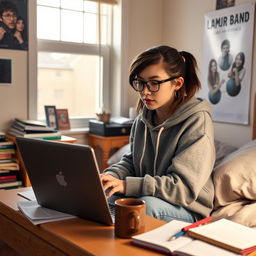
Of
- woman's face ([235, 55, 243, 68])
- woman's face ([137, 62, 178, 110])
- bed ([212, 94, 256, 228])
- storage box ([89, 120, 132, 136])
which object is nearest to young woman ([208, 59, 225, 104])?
woman's face ([235, 55, 243, 68])

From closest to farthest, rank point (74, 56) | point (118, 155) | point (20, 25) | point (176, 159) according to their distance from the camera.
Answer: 1. point (176, 159)
2. point (20, 25)
3. point (118, 155)
4. point (74, 56)

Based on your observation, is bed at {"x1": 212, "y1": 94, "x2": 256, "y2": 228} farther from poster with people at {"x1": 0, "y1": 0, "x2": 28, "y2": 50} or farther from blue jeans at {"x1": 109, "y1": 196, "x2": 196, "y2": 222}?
poster with people at {"x1": 0, "y1": 0, "x2": 28, "y2": 50}

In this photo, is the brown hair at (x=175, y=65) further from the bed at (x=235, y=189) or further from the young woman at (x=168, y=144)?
the bed at (x=235, y=189)

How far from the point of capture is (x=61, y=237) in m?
1.13

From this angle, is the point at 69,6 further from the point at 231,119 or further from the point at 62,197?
the point at 62,197

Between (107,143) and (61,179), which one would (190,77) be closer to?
(61,179)

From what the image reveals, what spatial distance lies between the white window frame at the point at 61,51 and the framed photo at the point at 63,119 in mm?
125

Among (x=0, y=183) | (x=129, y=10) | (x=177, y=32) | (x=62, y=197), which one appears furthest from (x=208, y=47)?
(x=62, y=197)

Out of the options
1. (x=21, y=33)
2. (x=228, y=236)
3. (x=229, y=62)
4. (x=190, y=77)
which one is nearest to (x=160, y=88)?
(x=190, y=77)

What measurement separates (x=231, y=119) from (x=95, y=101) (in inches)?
48.4

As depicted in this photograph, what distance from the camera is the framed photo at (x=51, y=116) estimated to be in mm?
3223

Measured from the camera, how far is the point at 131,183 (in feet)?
4.88

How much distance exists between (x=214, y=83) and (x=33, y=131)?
1.34m

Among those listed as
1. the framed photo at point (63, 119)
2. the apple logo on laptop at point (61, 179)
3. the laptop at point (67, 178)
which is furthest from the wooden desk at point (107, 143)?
the apple logo on laptop at point (61, 179)
